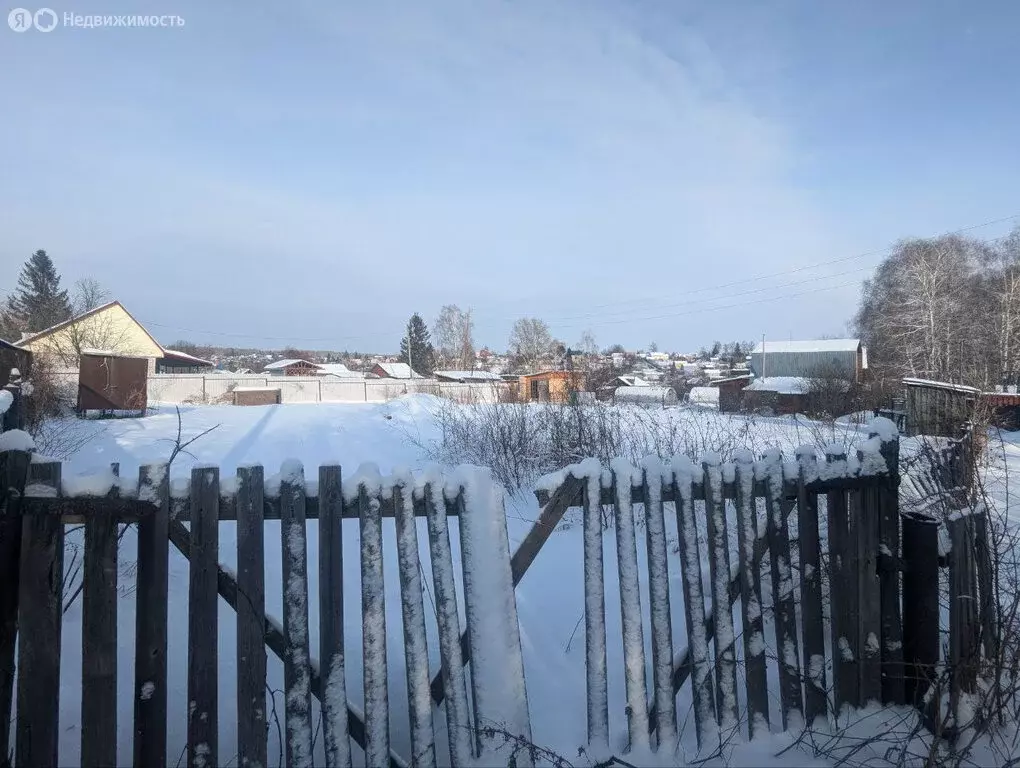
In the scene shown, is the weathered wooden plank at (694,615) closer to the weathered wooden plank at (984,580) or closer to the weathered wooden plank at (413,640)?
the weathered wooden plank at (413,640)

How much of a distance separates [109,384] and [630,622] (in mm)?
22239

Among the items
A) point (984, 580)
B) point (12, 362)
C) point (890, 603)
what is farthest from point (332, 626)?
point (12, 362)

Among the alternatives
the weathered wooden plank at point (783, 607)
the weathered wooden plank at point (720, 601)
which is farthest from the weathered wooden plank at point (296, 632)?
the weathered wooden plank at point (783, 607)

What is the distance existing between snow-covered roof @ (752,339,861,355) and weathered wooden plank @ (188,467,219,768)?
166 feet

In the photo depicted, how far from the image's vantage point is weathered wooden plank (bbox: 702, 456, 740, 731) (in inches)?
103

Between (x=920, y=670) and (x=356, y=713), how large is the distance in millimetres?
2556

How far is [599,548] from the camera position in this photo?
8.20 ft

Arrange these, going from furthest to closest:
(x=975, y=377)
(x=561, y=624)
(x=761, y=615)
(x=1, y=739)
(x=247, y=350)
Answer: (x=247, y=350)
(x=975, y=377)
(x=561, y=624)
(x=761, y=615)
(x=1, y=739)

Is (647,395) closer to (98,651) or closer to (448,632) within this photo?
(448,632)

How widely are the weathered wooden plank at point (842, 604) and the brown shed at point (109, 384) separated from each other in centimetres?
2240

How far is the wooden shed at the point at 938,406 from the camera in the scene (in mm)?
10734

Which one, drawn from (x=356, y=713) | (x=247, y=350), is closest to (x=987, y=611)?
(x=356, y=713)

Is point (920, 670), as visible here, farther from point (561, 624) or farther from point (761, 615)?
point (561, 624)

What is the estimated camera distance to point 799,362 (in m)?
47.3
